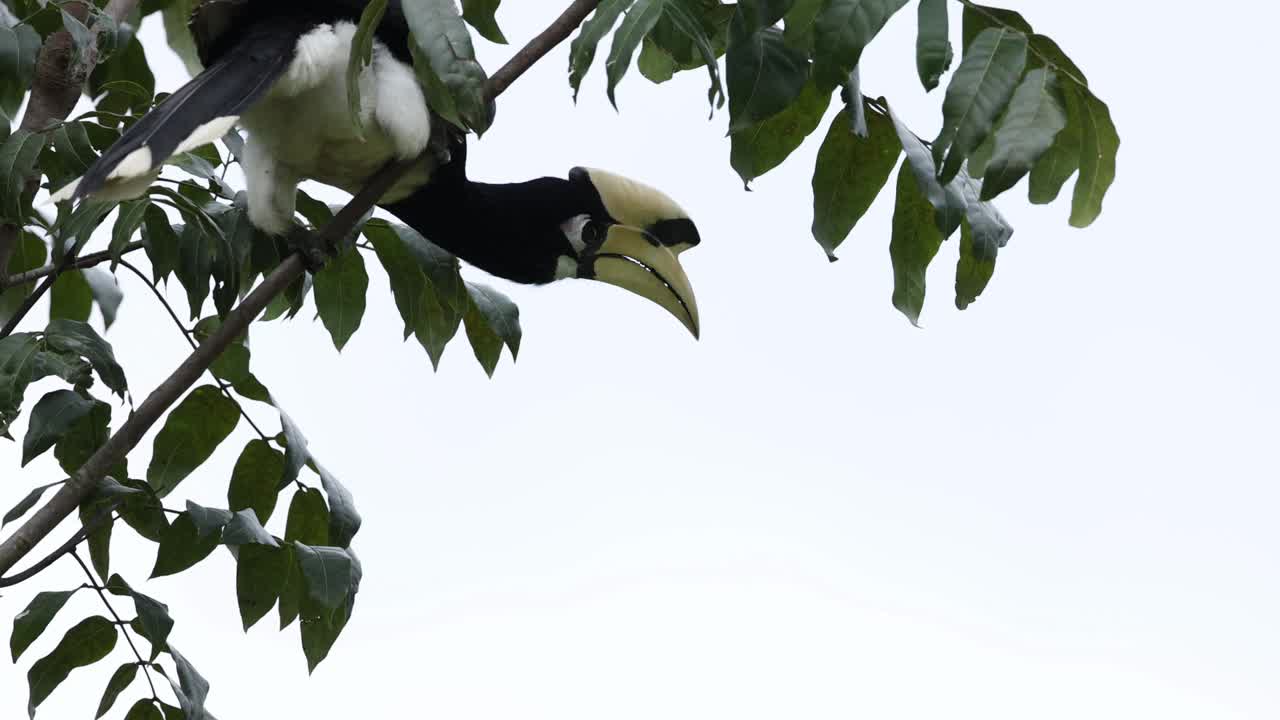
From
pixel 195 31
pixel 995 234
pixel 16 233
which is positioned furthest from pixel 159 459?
pixel 995 234

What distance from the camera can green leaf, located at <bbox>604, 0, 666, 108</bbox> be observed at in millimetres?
1457

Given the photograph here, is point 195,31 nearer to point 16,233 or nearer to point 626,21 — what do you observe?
point 16,233

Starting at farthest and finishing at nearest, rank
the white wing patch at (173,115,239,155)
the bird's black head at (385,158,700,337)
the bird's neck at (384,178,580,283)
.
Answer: the bird's black head at (385,158,700,337)
the bird's neck at (384,178,580,283)
the white wing patch at (173,115,239,155)

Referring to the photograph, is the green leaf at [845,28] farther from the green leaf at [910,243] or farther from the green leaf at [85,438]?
the green leaf at [85,438]

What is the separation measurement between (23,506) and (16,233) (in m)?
0.44

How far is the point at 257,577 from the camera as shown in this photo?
2.04m

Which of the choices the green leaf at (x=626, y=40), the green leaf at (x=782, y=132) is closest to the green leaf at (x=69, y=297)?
the green leaf at (x=782, y=132)

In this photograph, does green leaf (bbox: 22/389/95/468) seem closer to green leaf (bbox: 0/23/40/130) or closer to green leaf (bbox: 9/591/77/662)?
green leaf (bbox: 9/591/77/662)

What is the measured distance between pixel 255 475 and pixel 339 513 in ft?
0.52

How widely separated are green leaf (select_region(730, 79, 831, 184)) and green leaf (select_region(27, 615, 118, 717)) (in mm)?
1186

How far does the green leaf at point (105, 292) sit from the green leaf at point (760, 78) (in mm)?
1388

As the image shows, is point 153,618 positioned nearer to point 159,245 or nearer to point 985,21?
point 159,245

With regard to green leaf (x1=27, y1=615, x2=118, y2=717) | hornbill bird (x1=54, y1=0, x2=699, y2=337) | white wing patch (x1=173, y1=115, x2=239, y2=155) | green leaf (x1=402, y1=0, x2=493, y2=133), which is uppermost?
hornbill bird (x1=54, y1=0, x2=699, y2=337)

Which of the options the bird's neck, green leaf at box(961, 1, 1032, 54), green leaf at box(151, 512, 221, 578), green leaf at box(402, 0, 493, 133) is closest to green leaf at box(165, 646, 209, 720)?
green leaf at box(151, 512, 221, 578)
